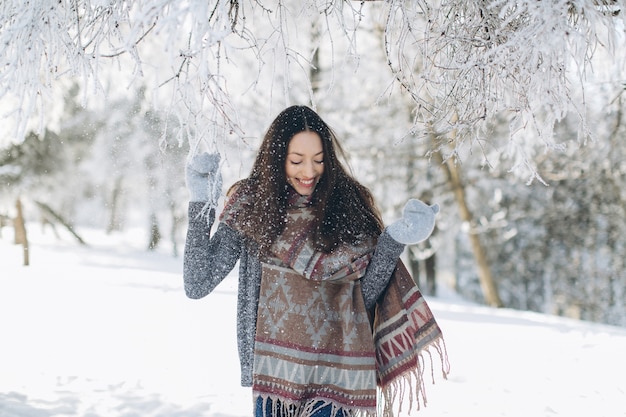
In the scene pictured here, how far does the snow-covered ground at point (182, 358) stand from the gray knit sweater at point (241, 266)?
6.31 feet

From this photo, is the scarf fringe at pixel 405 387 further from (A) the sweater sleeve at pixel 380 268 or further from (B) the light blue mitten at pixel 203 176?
(B) the light blue mitten at pixel 203 176

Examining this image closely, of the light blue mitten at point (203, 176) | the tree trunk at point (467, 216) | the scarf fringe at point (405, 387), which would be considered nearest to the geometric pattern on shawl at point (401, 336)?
the scarf fringe at point (405, 387)

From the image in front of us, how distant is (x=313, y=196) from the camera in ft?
7.59

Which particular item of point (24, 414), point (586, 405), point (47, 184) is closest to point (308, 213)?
point (24, 414)

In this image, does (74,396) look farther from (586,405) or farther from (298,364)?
(586,405)

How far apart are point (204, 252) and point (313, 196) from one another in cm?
45

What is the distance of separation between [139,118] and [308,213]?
11990 millimetres

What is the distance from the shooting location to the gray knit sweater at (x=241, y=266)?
7.01 feet

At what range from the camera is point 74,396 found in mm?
4199

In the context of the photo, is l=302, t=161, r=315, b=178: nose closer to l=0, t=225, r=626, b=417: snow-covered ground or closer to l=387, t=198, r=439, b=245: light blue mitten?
l=387, t=198, r=439, b=245: light blue mitten

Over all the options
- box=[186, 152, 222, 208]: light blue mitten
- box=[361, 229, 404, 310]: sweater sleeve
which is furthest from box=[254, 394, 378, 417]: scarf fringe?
box=[186, 152, 222, 208]: light blue mitten

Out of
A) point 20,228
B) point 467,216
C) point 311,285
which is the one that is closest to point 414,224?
point 311,285

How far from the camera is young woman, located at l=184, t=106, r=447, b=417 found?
2115mm

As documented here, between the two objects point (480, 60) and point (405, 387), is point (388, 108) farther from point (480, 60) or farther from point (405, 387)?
point (405, 387)
